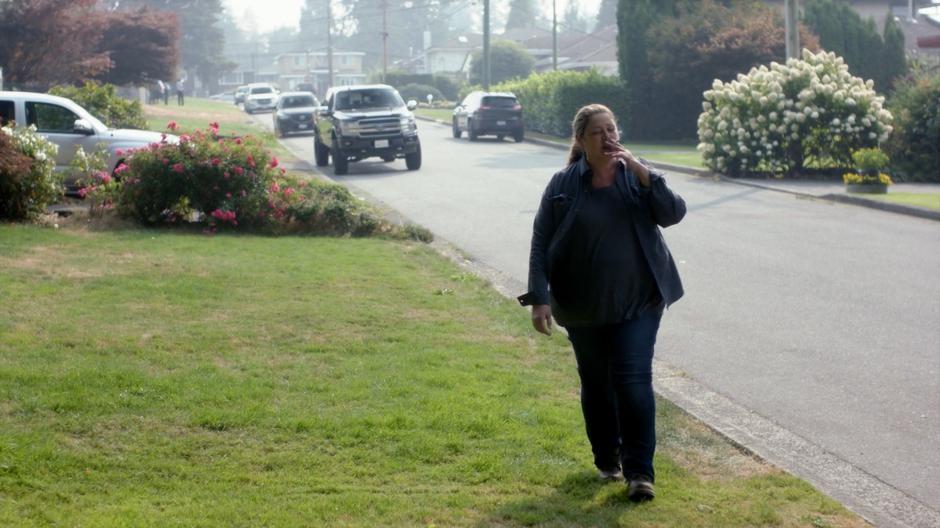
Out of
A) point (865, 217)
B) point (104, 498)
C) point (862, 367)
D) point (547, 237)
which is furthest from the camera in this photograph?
point (865, 217)

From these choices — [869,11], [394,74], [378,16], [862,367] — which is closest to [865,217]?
[862,367]

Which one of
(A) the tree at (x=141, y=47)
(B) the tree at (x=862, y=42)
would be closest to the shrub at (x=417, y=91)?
(A) the tree at (x=141, y=47)

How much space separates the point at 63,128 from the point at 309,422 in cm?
1449

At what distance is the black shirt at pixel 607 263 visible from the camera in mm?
5645

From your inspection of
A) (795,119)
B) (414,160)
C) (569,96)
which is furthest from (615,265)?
(569,96)

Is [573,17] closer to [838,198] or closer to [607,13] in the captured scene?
[607,13]

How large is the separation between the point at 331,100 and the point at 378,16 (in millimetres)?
127603

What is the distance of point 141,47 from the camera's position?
44750mm

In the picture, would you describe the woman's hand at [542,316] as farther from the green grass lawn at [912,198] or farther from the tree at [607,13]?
the tree at [607,13]

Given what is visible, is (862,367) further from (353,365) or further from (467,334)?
(353,365)

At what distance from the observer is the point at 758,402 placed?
26.3 ft

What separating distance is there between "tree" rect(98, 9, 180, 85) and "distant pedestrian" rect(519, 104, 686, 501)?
4088 cm

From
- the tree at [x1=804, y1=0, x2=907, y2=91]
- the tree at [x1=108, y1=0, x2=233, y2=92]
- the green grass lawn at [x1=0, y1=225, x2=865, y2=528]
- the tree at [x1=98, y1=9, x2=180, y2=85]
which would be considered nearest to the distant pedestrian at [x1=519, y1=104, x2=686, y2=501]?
the green grass lawn at [x1=0, y1=225, x2=865, y2=528]

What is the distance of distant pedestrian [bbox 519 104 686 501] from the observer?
5652 mm
